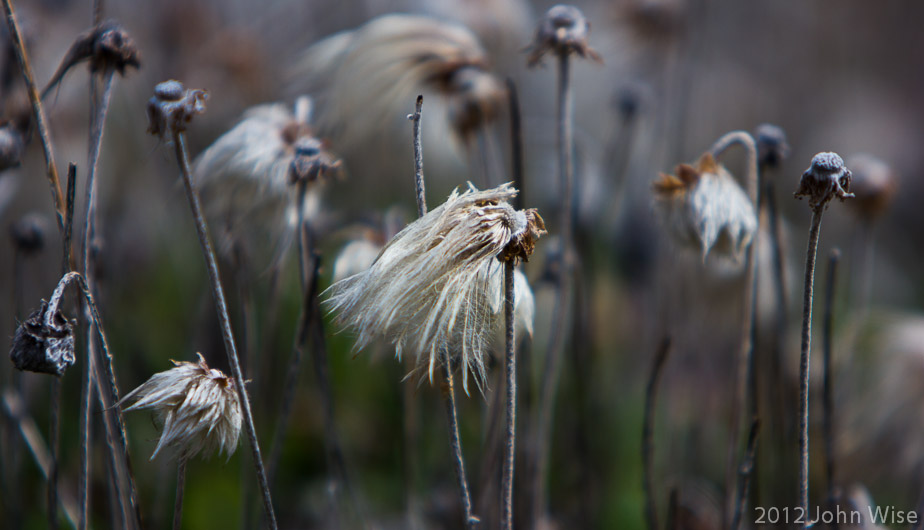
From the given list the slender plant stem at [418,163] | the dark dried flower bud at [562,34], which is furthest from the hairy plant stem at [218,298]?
the dark dried flower bud at [562,34]

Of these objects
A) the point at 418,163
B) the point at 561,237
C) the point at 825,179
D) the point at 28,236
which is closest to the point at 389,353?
the point at 561,237

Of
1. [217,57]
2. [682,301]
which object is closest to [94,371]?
[682,301]

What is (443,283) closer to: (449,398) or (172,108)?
(449,398)

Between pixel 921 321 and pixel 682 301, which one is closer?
pixel 921 321

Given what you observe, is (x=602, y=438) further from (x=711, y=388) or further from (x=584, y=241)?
(x=584, y=241)

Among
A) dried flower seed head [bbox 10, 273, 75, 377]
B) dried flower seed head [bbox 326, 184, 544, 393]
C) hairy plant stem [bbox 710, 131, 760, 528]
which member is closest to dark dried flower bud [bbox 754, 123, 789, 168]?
hairy plant stem [bbox 710, 131, 760, 528]

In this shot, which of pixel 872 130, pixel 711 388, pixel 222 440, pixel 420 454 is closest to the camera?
pixel 222 440

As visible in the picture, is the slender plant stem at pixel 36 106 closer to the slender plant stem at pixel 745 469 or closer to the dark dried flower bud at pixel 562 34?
the dark dried flower bud at pixel 562 34
